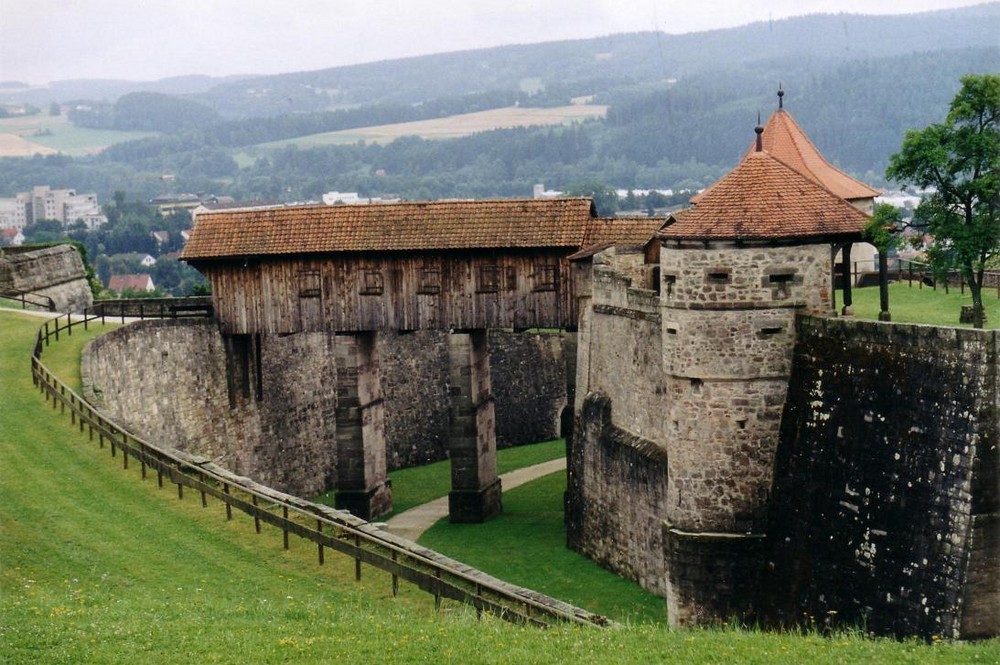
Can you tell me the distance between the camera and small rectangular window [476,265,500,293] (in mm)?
47625

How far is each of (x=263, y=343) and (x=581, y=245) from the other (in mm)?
12390

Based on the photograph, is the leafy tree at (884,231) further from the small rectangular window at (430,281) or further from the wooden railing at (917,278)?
the small rectangular window at (430,281)

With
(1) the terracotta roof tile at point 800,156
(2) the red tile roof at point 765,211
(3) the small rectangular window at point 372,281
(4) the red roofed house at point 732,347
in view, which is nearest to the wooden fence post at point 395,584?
(4) the red roofed house at point 732,347

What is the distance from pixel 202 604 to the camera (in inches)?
1030

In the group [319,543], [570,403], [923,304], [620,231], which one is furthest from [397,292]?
[319,543]

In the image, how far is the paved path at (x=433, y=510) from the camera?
4790 centimetres

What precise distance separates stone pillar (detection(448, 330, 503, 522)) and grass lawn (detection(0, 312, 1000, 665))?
14013 millimetres

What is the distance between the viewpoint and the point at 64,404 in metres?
39.1

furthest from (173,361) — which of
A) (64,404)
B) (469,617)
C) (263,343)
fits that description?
(469,617)

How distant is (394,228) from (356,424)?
600 centimetres

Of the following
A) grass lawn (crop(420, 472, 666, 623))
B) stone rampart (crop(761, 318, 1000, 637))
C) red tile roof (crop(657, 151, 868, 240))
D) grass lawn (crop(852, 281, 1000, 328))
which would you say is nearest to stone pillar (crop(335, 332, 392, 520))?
grass lawn (crop(420, 472, 666, 623))

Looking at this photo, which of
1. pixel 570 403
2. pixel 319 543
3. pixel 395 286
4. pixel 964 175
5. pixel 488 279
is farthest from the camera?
pixel 395 286

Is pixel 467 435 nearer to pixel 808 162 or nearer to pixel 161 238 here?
pixel 808 162

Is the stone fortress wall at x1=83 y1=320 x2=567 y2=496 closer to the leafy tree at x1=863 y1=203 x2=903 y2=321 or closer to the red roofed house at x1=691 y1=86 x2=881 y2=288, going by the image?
the red roofed house at x1=691 y1=86 x2=881 y2=288
